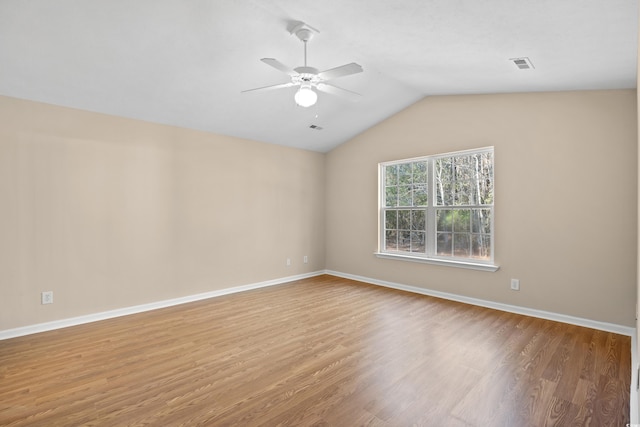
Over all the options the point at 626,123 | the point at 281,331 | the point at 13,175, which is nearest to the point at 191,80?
the point at 13,175

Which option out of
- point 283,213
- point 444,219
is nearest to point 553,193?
point 444,219

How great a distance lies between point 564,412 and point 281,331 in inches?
94.2

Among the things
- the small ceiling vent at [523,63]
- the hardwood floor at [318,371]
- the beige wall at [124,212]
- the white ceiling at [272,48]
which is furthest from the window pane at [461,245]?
the beige wall at [124,212]

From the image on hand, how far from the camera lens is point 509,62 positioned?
10.1ft

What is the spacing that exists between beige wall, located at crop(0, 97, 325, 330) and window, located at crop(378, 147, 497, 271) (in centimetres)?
189

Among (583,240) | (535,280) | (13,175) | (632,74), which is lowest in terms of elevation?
(535,280)

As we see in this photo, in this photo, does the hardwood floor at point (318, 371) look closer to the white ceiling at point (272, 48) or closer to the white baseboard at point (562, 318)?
the white baseboard at point (562, 318)

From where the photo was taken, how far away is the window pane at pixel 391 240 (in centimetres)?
548

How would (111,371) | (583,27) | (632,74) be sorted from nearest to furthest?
(583,27) < (111,371) < (632,74)

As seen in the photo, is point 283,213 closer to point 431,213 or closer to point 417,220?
point 417,220

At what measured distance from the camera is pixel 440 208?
16.1 ft

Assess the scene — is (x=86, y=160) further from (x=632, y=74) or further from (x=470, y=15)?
(x=632, y=74)

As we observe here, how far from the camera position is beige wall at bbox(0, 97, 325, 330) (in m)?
3.36

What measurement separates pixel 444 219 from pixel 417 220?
454 millimetres
